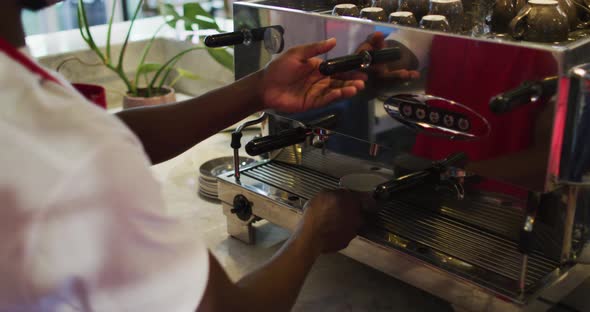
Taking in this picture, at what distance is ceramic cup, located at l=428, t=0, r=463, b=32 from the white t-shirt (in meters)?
0.46

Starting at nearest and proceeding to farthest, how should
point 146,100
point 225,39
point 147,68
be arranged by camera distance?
point 225,39 < point 146,100 < point 147,68

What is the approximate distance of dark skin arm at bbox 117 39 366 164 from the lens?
84 cm

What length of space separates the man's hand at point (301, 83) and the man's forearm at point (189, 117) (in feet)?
0.06

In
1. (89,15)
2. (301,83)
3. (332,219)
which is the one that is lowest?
(89,15)

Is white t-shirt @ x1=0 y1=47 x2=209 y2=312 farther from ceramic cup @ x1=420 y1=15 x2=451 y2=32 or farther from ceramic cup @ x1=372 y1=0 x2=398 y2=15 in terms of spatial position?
ceramic cup @ x1=372 y1=0 x2=398 y2=15

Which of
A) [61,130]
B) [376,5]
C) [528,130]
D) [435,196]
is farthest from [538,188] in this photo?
[61,130]

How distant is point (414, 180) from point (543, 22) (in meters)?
0.22

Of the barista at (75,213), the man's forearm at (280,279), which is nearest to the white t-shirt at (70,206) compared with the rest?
the barista at (75,213)

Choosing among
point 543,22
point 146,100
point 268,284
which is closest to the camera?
point 268,284

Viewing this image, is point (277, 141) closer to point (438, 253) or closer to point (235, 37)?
point (235, 37)

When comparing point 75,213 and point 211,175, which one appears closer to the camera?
point 75,213

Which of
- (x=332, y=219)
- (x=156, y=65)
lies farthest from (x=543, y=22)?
(x=156, y=65)

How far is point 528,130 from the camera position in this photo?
0.67 m

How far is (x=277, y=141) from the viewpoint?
0.95 metres
